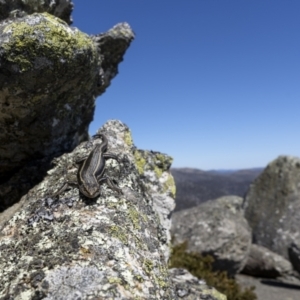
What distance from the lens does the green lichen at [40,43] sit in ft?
17.5

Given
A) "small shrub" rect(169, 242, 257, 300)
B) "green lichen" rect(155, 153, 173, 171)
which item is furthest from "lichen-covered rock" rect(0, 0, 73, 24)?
"small shrub" rect(169, 242, 257, 300)

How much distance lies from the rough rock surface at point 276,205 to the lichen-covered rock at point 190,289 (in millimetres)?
18438

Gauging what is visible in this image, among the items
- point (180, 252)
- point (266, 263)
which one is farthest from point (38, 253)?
point (266, 263)

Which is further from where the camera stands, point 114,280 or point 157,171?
point 157,171

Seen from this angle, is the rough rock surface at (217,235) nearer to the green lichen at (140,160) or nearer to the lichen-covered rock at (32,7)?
the green lichen at (140,160)

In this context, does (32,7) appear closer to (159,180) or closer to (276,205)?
(159,180)

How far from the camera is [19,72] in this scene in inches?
215

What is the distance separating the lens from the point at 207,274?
14.7m

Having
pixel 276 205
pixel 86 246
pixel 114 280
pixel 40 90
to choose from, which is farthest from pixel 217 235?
pixel 114 280

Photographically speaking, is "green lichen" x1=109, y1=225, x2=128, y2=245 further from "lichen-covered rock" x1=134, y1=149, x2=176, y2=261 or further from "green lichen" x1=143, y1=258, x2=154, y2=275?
"lichen-covered rock" x1=134, y1=149, x2=176, y2=261

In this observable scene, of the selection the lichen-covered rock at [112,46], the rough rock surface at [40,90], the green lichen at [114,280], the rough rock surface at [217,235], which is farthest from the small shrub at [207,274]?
the green lichen at [114,280]

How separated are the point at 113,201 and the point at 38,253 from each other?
4.06 ft

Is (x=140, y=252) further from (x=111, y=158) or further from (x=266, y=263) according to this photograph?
(x=266, y=263)

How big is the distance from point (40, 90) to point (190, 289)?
397 centimetres
